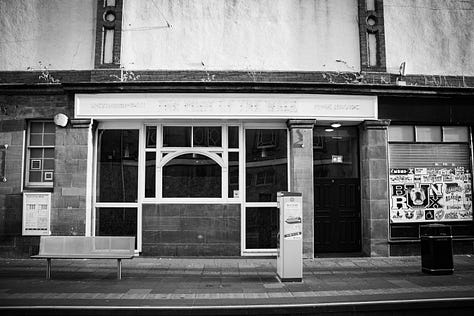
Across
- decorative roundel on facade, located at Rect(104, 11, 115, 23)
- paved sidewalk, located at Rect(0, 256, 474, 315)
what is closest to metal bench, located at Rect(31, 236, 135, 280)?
paved sidewalk, located at Rect(0, 256, 474, 315)

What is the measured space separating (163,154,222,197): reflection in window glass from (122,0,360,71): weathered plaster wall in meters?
2.70

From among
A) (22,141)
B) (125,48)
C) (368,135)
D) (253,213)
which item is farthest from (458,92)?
(22,141)

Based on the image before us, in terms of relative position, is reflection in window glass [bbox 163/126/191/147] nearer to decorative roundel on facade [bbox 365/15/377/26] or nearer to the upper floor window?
the upper floor window

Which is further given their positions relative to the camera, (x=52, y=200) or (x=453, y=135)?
A: (x=453, y=135)

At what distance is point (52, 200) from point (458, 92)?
11.9m

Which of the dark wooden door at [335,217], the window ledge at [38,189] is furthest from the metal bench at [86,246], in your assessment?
the dark wooden door at [335,217]

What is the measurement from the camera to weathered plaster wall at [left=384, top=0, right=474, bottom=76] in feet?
39.5

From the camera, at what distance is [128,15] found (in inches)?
462

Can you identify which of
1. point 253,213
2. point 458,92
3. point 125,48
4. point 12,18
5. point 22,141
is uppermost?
point 12,18

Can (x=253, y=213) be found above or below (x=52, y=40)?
below

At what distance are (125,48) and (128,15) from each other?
0.98m

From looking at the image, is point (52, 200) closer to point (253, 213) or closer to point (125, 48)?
point (125, 48)

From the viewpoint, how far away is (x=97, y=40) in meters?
11.6

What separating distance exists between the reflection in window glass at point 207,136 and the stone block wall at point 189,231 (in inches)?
69.2
